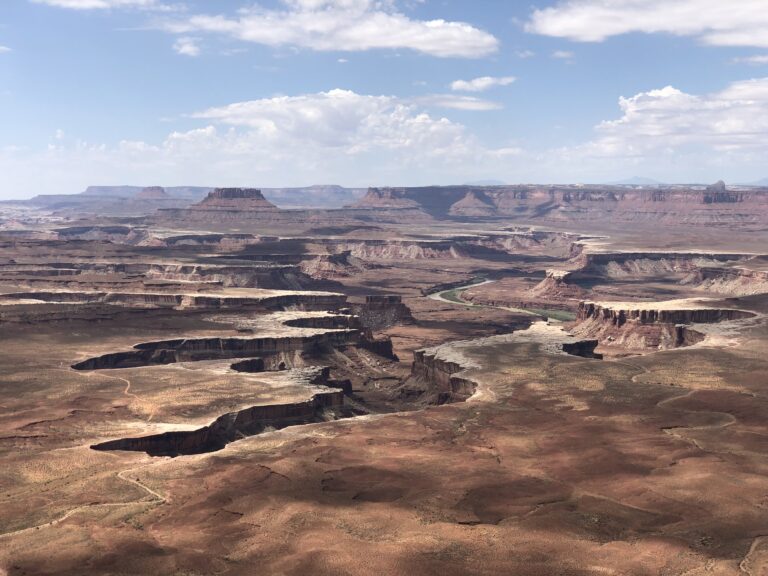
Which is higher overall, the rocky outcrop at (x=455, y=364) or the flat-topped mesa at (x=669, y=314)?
the flat-topped mesa at (x=669, y=314)

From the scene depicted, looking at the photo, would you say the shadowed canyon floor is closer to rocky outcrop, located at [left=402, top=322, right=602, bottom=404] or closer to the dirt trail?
the dirt trail

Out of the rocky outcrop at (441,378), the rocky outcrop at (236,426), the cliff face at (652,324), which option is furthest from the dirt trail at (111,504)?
the cliff face at (652,324)

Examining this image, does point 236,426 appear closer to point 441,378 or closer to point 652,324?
point 441,378

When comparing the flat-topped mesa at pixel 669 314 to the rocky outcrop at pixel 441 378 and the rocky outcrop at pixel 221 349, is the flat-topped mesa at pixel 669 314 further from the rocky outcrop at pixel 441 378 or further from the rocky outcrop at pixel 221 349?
the rocky outcrop at pixel 221 349

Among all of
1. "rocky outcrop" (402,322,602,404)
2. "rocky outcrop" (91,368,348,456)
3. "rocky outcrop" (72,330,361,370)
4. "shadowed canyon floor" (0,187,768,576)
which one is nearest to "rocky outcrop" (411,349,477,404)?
"rocky outcrop" (402,322,602,404)

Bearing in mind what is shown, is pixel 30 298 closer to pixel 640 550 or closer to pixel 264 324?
pixel 264 324

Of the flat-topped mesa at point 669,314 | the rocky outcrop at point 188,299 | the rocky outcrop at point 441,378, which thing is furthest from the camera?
the rocky outcrop at point 188,299

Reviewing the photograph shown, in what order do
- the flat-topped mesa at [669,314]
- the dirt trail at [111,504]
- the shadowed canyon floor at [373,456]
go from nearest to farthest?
1. the shadowed canyon floor at [373,456]
2. the dirt trail at [111,504]
3. the flat-topped mesa at [669,314]

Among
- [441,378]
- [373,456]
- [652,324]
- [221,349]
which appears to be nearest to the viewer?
[373,456]

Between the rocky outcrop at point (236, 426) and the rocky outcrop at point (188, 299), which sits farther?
the rocky outcrop at point (188, 299)

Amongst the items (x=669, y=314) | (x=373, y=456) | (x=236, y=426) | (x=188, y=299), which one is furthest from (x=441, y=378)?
(x=188, y=299)

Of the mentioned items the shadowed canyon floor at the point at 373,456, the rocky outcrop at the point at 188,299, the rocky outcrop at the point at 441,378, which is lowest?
the rocky outcrop at the point at 441,378
